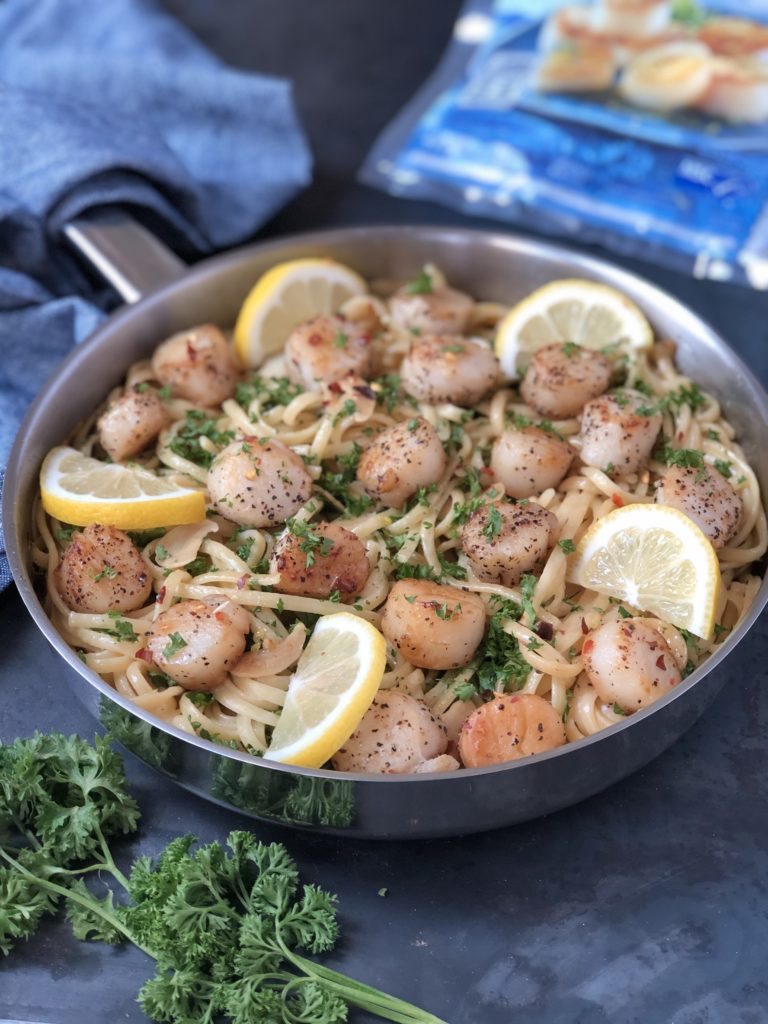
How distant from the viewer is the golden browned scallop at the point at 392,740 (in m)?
2.91

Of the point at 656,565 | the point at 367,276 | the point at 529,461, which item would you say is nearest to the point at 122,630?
the point at 529,461

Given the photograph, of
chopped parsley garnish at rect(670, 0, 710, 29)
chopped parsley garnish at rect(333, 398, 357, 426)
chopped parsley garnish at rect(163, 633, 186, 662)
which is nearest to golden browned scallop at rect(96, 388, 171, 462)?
chopped parsley garnish at rect(333, 398, 357, 426)

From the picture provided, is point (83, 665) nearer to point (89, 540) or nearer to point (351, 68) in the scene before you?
point (89, 540)

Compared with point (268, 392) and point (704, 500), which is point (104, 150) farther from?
point (704, 500)

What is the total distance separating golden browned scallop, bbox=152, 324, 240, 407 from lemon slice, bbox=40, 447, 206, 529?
48 cm

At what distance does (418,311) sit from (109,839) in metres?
2.14

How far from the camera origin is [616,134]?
5621 millimetres

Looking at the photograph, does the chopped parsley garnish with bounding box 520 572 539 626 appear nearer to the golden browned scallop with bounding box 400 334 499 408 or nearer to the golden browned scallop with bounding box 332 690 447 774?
the golden browned scallop with bounding box 332 690 447 774

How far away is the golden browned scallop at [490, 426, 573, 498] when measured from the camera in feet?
11.7

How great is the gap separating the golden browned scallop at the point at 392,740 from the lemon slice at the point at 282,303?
5.52 ft

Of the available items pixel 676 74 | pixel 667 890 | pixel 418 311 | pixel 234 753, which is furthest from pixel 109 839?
pixel 676 74

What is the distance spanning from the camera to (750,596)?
3.39 meters

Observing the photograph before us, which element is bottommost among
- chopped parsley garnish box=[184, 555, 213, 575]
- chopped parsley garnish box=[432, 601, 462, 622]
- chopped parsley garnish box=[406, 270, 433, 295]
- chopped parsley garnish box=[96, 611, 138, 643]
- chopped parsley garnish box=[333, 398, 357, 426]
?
chopped parsley garnish box=[96, 611, 138, 643]

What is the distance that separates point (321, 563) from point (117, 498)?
674 millimetres
